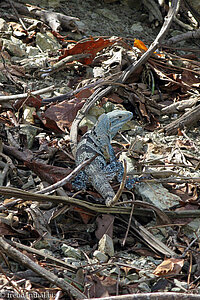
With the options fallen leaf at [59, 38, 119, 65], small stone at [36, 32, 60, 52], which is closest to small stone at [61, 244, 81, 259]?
fallen leaf at [59, 38, 119, 65]

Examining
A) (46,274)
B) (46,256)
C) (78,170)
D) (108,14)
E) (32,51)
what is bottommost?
(46,256)

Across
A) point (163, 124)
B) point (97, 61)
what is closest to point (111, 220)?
Result: point (163, 124)

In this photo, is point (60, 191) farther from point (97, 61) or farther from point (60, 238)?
point (97, 61)

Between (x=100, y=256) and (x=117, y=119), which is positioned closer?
(x=100, y=256)

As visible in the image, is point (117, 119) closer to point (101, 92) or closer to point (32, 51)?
point (101, 92)

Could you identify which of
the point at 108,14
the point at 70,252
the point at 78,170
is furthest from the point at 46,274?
the point at 108,14

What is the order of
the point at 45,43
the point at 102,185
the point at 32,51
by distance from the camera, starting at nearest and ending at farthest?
the point at 102,185
the point at 32,51
the point at 45,43
